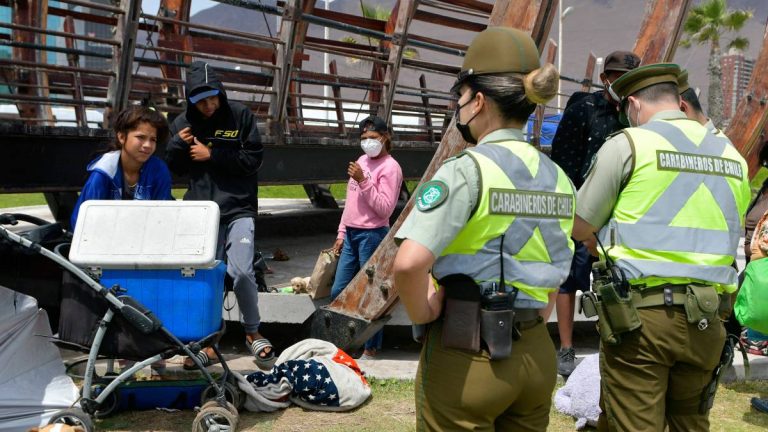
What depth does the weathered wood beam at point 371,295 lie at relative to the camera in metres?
4.64

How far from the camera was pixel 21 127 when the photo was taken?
19.1ft

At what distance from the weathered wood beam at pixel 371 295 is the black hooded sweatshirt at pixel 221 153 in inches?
33.4

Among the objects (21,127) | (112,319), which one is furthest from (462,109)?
(21,127)

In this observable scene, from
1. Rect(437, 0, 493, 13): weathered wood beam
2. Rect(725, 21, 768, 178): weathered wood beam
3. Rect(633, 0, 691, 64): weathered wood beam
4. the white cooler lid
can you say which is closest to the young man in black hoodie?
the white cooler lid

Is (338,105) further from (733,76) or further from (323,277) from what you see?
(733,76)

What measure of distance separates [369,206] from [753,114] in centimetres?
443

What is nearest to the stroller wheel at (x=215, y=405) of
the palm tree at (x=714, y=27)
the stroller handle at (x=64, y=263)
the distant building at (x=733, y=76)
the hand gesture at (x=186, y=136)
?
the stroller handle at (x=64, y=263)

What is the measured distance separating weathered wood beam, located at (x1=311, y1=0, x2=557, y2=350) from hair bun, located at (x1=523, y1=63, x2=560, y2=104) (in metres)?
2.26

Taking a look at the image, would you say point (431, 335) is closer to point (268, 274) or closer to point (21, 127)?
point (21, 127)

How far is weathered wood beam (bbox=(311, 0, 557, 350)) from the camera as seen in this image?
15.2ft

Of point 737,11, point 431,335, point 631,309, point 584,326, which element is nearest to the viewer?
point 431,335

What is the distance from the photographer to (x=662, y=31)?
5.78 m

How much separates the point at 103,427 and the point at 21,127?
103 inches

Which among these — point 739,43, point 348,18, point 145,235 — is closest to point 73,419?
point 145,235
